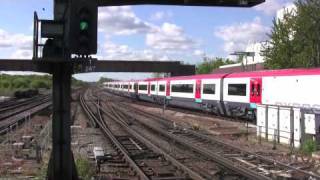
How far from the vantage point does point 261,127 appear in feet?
79.4

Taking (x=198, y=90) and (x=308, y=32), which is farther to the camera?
(x=308, y=32)

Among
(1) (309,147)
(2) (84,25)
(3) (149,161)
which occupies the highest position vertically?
(2) (84,25)

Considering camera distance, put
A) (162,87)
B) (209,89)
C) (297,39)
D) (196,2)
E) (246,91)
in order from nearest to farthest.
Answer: (196,2) < (246,91) < (209,89) < (297,39) < (162,87)

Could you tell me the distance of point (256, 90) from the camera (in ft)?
102

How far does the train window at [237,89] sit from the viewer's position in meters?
32.9

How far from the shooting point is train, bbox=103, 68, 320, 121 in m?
25.3

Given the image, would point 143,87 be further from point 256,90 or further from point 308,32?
point 256,90

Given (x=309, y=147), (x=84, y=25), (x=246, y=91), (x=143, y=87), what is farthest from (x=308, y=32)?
(x=84, y=25)

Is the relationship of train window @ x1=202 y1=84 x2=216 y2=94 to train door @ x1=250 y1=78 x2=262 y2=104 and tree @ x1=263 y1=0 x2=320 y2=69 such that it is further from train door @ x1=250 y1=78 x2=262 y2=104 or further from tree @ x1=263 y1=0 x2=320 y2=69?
tree @ x1=263 y1=0 x2=320 y2=69

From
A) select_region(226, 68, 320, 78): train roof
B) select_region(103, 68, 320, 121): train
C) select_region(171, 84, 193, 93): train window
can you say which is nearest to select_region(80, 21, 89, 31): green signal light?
select_region(103, 68, 320, 121): train

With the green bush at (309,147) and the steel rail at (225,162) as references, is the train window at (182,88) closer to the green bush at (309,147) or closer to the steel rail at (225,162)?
the steel rail at (225,162)

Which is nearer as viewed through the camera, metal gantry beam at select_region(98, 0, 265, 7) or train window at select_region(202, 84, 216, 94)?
metal gantry beam at select_region(98, 0, 265, 7)

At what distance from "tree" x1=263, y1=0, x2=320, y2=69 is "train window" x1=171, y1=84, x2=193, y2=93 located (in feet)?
29.7

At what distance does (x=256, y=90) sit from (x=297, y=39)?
22.0 m
